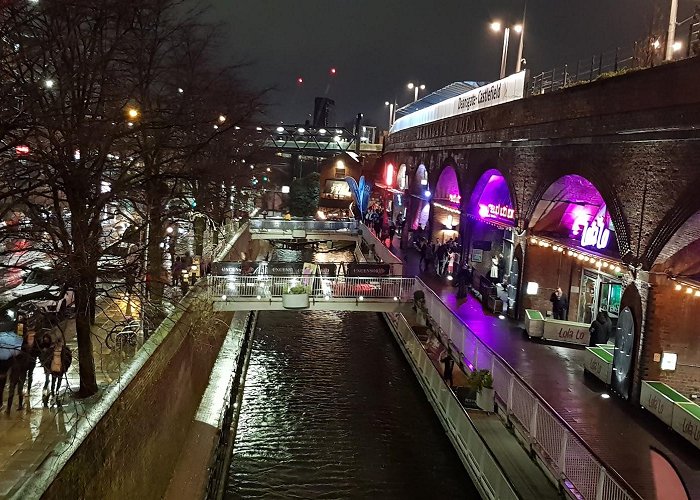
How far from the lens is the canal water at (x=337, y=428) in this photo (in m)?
12.6

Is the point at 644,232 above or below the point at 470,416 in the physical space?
above

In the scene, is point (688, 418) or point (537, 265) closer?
point (688, 418)

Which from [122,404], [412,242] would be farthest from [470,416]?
[412,242]

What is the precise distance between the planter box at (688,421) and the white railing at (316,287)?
10.2m

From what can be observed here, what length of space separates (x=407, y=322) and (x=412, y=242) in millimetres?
14386

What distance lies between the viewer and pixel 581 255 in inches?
628

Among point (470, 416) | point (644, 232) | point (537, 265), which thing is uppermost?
point (644, 232)

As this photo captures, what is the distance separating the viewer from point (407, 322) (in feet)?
66.6

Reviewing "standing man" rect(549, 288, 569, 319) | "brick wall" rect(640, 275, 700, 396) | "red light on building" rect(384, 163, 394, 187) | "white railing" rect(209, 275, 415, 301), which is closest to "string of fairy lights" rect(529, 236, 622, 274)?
"standing man" rect(549, 288, 569, 319)

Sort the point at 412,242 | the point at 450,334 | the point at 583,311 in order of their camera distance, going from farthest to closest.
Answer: the point at 412,242 < the point at 583,311 < the point at 450,334

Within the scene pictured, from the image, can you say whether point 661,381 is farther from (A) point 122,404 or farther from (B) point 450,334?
(A) point 122,404

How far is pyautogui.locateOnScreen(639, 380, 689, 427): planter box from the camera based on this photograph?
434 inches

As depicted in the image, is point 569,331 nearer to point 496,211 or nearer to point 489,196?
point 496,211

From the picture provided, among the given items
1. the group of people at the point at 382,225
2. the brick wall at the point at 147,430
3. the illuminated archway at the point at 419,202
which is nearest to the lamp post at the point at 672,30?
the brick wall at the point at 147,430
